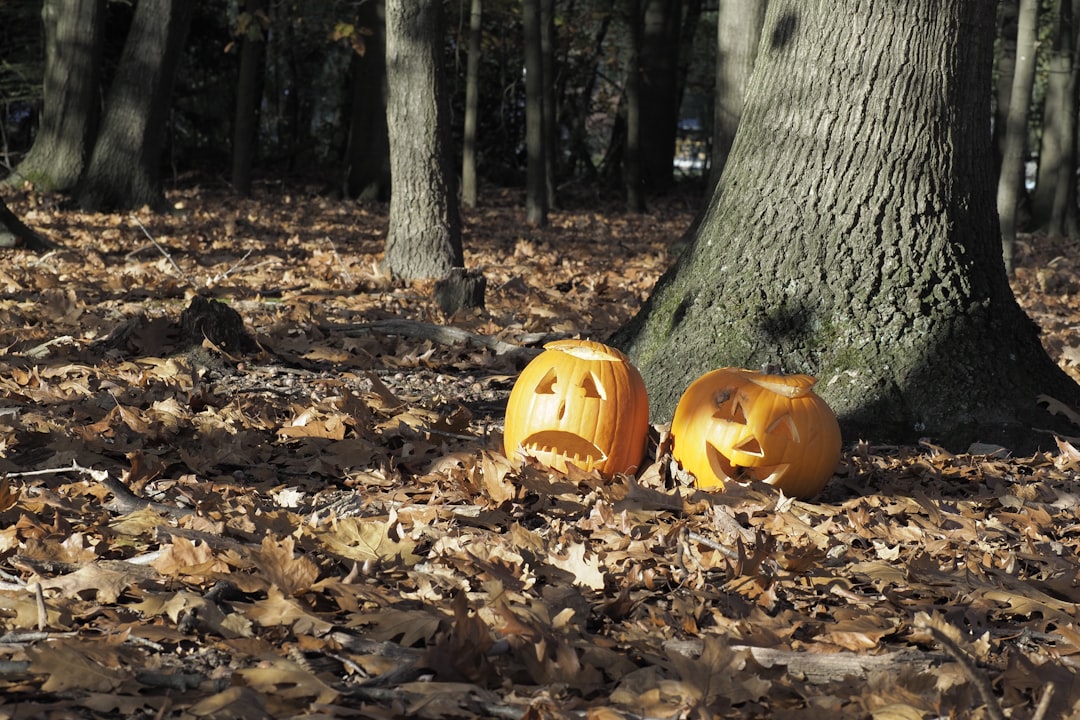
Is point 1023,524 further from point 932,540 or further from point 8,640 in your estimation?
point 8,640

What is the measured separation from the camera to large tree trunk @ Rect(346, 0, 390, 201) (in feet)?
56.9

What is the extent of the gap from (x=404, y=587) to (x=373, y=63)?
1581 centimetres

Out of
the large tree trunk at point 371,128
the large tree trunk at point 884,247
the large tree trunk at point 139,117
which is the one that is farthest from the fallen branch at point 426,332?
the large tree trunk at point 371,128

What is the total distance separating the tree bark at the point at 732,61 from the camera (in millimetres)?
10786

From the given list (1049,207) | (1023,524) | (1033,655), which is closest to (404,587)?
(1033,655)

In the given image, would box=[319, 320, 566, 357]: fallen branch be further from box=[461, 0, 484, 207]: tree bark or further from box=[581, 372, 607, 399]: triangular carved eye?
box=[461, 0, 484, 207]: tree bark

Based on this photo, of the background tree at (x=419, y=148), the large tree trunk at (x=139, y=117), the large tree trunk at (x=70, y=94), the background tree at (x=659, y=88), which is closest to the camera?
the background tree at (x=419, y=148)

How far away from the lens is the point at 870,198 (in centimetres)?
473

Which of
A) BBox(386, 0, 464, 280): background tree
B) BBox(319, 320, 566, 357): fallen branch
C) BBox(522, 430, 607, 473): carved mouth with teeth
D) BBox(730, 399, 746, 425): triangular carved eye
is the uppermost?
BBox(386, 0, 464, 280): background tree

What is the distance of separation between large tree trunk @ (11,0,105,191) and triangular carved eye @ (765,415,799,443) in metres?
11.5

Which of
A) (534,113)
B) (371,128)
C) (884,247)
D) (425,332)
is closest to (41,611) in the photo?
(884,247)

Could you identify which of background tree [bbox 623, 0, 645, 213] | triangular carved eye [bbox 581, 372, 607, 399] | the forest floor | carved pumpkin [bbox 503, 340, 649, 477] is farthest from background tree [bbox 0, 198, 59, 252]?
background tree [bbox 623, 0, 645, 213]

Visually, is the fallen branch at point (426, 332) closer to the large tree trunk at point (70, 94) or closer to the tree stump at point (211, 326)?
the tree stump at point (211, 326)

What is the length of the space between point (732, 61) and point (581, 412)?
8.07 m
